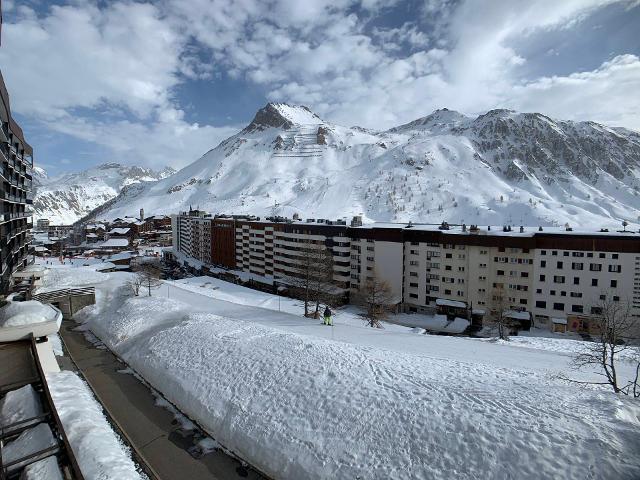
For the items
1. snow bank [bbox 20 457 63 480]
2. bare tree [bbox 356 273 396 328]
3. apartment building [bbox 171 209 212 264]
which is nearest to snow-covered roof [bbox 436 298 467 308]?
bare tree [bbox 356 273 396 328]

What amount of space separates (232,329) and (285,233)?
43130mm

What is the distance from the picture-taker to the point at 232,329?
2536 centimetres

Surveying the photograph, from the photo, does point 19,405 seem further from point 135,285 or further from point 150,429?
point 135,285

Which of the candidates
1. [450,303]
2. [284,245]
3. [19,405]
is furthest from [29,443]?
[284,245]

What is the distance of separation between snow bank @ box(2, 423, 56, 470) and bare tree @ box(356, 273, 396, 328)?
32118 millimetres

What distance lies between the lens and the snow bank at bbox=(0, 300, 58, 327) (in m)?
18.4

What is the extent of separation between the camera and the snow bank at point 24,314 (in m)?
18.4

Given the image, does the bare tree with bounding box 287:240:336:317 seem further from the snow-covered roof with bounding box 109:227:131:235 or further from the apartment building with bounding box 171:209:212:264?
the snow-covered roof with bounding box 109:227:131:235

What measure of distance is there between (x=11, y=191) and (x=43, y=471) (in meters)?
40.4

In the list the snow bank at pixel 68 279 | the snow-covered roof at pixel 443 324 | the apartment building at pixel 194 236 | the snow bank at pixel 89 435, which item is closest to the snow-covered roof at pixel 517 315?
the snow-covered roof at pixel 443 324

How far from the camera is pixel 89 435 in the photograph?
1448cm

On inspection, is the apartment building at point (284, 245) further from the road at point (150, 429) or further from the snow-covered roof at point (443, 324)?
the road at point (150, 429)

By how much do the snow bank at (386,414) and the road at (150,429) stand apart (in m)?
0.81

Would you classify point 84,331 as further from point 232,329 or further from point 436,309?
point 436,309
